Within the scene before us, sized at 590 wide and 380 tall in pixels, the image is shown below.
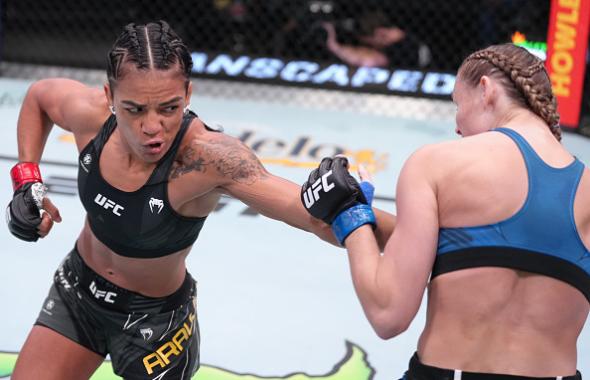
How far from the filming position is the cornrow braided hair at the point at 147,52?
6.27 feet

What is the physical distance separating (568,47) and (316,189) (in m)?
3.99

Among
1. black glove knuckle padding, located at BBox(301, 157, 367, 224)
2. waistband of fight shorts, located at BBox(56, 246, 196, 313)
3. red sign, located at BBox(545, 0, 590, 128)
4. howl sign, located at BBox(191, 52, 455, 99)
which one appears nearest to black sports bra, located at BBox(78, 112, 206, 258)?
waistband of fight shorts, located at BBox(56, 246, 196, 313)

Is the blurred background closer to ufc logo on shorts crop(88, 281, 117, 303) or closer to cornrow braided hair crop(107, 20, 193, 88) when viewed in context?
ufc logo on shorts crop(88, 281, 117, 303)

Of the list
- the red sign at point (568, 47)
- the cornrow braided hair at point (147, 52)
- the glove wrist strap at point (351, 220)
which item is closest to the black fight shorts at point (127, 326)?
Result: the cornrow braided hair at point (147, 52)

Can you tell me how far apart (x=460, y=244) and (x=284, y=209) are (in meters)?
0.48

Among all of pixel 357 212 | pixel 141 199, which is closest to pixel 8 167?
pixel 141 199

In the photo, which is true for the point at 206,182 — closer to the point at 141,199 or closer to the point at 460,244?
the point at 141,199

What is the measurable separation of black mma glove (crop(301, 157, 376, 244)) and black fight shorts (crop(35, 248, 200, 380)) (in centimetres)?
58

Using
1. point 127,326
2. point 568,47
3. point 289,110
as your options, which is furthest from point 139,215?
point 568,47

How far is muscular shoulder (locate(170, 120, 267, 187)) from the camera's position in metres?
1.96

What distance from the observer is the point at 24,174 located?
7.68ft

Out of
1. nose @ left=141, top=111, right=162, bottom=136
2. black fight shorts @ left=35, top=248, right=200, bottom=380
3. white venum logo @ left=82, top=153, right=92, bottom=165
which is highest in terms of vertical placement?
nose @ left=141, top=111, right=162, bottom=136

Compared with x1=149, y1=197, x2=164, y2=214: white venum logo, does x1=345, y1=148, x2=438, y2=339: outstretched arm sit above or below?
above

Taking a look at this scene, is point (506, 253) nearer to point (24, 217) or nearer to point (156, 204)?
point (156, 204)
